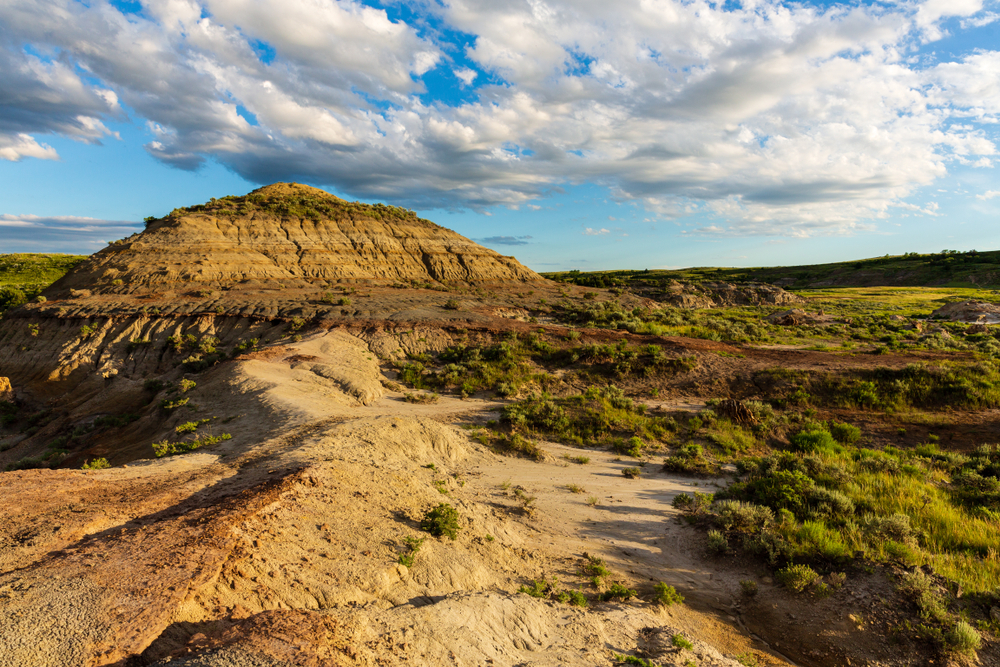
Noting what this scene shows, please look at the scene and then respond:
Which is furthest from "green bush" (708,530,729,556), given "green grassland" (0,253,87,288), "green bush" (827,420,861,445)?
"green grassland" (0,253,87,288)

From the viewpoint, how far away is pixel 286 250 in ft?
142

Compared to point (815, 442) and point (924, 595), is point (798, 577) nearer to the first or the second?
point (924, 595)

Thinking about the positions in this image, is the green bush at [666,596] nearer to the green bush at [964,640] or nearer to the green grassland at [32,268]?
the green bush at [964,640]

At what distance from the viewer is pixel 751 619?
27.6 ft

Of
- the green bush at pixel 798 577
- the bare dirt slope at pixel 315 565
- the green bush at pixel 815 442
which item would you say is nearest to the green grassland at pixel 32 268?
the bare dirt slope at pixel 315 565

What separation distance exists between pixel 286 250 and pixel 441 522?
134 ft

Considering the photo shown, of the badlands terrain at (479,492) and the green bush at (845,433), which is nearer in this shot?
the badlands terrain at (479,492)

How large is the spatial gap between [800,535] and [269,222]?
49.6 m

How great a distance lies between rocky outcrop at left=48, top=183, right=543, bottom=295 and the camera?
3700 cm

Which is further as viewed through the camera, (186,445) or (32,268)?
(32,268)

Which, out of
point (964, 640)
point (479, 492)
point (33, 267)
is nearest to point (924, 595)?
point (964, 640)

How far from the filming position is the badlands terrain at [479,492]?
607 cm

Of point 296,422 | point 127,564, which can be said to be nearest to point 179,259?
point 296,422

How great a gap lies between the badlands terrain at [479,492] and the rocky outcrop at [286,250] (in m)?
5.84
